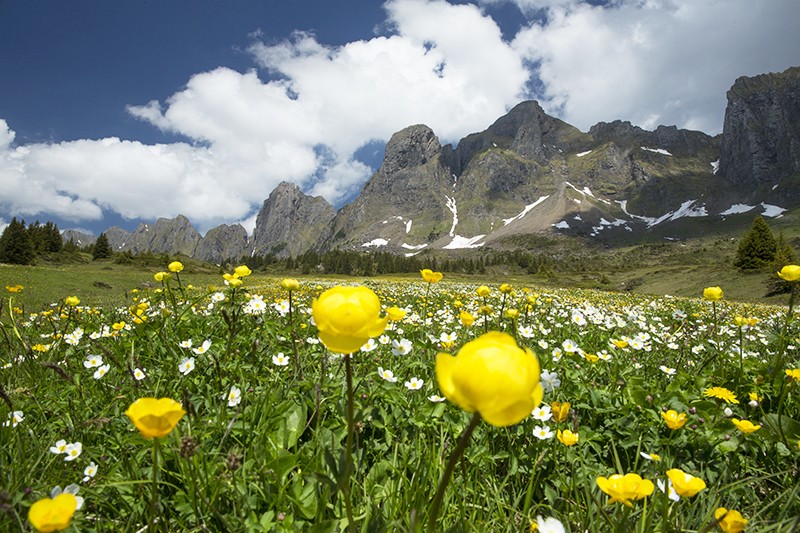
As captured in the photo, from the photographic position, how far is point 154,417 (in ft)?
3.37

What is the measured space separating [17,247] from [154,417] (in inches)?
3041

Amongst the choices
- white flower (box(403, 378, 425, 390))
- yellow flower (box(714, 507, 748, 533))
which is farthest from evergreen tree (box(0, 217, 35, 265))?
yellow flower (box(714, 507, 748, 533))

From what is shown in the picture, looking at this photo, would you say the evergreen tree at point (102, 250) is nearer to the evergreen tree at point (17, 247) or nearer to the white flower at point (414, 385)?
the evergreen tree at point (17, 247)

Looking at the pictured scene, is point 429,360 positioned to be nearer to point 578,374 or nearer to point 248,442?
point 578,374

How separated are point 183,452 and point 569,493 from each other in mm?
1885

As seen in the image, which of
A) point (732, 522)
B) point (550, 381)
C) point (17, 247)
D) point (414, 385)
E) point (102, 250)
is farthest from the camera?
point (102, 250)

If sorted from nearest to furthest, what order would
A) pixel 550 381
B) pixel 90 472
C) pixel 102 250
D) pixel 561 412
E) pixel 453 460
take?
pixel 453 460
pixel 90 472
pixel 561 412
pixel 550 381
pixel 102 250

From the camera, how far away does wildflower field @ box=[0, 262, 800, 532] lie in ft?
3.64

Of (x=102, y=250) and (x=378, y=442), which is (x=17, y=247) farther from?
(x=378, y=442)

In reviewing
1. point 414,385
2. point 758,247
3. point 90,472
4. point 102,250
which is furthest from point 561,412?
point 102,250

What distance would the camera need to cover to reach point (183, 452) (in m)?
1.25

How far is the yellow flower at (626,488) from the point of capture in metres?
1.36

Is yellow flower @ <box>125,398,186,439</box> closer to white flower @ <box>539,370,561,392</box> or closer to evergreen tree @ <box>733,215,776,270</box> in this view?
white flower @ <box>539,370,561,392</box>

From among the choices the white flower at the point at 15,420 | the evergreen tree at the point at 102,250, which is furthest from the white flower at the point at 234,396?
the evergreen tree at the point at 102,250
